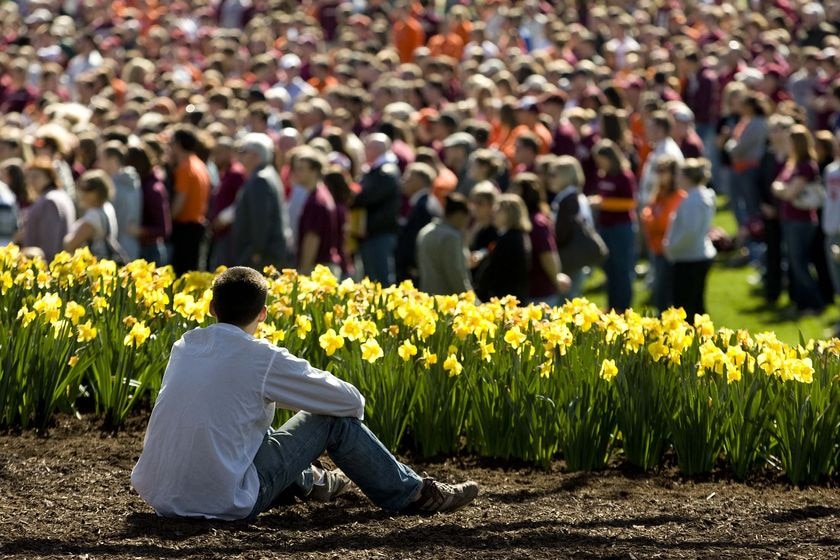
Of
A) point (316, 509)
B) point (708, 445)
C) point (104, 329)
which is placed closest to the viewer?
point (316, 509)

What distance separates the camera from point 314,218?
1168 centimetres

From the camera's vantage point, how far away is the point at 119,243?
482 inches

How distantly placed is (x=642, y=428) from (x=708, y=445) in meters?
0.28

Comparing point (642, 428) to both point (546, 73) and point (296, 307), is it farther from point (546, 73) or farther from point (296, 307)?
point (546, 73)

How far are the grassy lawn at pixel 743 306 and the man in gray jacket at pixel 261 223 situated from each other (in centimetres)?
279

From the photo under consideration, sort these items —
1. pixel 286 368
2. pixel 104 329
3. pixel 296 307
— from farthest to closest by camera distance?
pixel 296 307
pixel 104 329
pixel 286 368

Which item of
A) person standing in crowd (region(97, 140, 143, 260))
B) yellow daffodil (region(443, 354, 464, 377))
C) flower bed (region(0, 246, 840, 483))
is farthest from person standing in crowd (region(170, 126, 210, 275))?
yellow daffodil (region(443, 354, 464, 377))

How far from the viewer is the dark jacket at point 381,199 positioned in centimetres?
1276

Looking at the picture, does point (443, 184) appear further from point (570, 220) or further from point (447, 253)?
point (447, 253)

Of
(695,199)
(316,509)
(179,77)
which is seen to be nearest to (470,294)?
(316,509)

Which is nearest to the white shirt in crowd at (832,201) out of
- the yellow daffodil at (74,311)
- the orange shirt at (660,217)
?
the orange shirt at (660,217)

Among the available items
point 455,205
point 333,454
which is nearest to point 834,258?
point 455,205

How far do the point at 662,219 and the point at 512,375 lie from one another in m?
6.02

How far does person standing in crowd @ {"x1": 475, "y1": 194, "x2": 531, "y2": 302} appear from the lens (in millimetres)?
10328
